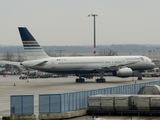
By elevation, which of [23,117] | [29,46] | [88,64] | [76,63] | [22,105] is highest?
[29,46]

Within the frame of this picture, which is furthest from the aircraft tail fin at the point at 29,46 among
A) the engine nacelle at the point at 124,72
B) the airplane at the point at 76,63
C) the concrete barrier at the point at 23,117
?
the concrete barrier at the point at 23,117

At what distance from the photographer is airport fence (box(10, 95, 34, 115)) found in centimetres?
4056

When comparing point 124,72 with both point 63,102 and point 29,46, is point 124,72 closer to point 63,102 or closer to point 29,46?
point 29,46

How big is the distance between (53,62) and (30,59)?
397 cm

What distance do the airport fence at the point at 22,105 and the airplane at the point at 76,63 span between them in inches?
1707

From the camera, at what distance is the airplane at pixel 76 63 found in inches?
3390

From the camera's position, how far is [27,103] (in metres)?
41.0

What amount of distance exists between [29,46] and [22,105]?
4675cm

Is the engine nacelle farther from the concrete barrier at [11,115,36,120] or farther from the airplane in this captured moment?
the concrete barrier at [11,115,36,120]

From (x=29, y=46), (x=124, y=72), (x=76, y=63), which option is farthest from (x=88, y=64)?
(x=29, y=46)

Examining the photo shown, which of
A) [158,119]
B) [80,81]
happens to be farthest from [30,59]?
[158,119]

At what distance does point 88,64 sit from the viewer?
297 feet

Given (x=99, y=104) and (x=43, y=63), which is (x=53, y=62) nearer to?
(x=43, y=63)
